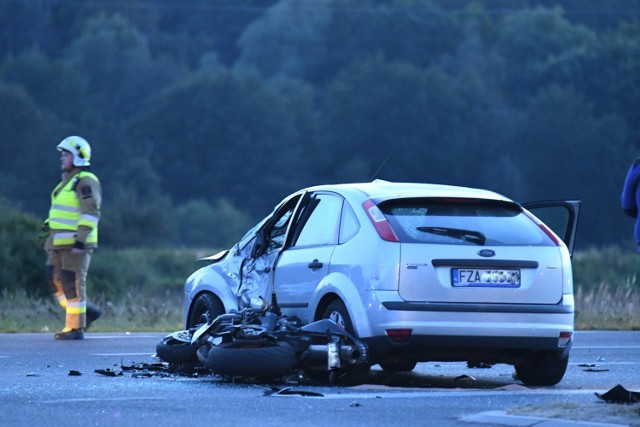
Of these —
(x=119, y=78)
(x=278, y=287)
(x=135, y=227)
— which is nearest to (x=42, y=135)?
(x=119, y=78)

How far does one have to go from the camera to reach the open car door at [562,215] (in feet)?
44.8

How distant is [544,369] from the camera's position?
13.0 metres

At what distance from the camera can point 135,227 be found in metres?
68.4

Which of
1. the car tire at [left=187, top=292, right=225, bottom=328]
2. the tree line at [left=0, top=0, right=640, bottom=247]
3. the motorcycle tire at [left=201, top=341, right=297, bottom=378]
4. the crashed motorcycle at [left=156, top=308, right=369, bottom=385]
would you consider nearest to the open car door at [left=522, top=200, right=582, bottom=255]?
the crashed motorcycle at [left=156, top=308, right=369, bottom=385]

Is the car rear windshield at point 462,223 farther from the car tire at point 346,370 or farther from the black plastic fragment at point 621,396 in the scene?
the black plastic fragment at point 621,396

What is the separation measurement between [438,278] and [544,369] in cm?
129

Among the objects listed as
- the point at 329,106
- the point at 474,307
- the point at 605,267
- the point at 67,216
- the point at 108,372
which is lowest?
the point at 108,372

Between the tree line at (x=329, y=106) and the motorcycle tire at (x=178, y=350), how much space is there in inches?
2528

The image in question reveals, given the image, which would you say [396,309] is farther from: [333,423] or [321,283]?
[333,423]

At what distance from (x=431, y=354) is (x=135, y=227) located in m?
56.6

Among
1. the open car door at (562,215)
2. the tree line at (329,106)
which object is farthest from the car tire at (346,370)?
the tree line at (329,106)

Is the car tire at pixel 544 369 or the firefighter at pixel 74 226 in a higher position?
the firefighter at pixel 74 226

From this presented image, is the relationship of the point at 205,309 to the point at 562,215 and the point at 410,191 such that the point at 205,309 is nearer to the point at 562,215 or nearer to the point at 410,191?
the point at 410,191

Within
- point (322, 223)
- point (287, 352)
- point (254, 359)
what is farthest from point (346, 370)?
point (322, 223)
